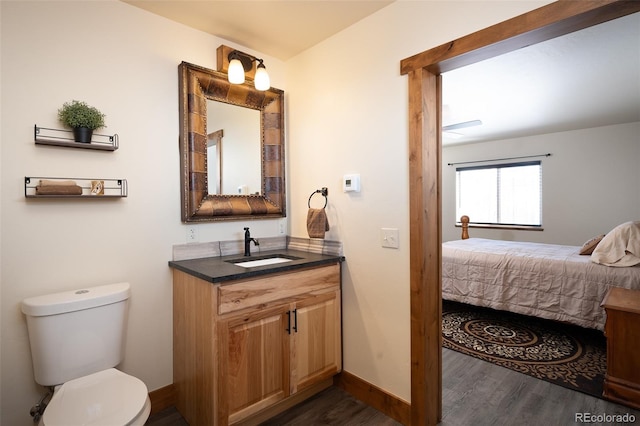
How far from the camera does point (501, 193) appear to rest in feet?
19.0

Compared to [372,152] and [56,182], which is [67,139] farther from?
[372,152]

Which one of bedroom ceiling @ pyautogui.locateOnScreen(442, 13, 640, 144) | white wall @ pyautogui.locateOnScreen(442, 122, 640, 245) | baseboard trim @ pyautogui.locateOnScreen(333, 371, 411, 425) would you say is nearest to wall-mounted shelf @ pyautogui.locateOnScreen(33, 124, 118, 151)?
baseboard trim @ pyautogui.locateOnScreen(333, 371, 411, 425)

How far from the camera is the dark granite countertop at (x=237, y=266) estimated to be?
5.52 ft

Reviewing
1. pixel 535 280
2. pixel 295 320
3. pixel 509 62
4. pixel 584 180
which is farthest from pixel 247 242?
pixel 584 180

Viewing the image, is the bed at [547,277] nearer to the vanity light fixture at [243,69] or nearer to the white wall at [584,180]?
the white wall at [584,180]

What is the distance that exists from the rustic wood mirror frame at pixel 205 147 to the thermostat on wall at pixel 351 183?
60cm

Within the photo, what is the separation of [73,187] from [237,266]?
36.5 inches

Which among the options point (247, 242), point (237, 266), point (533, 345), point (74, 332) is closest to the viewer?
point (74, 332)

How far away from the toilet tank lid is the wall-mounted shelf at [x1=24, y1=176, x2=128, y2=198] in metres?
0.50

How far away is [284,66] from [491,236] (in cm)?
489

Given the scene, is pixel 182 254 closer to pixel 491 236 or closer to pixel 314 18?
pixel 314 18

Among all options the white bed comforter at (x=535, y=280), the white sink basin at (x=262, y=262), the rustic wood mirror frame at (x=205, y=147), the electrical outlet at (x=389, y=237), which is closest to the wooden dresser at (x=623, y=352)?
the white bed comforter at (x=535, y=280)

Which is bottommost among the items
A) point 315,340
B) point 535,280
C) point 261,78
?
point 315,340

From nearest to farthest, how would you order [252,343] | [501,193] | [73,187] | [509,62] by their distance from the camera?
[73,187], [252,343], [509,62], [501,193]
